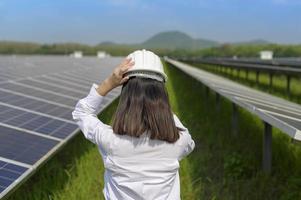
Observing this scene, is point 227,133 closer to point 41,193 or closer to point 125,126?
point 41,193

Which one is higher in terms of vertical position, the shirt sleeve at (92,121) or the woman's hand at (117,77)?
the woman's hand at (117,77)

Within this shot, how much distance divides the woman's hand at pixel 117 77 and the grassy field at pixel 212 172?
2.82 meters

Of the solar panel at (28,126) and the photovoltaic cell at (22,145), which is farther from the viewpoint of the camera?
the photovoltaic cell at (22,145)

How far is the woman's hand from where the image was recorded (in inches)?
97.2

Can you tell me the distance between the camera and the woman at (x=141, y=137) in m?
2.43

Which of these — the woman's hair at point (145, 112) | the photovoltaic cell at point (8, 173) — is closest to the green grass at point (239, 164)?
the photovoltaic cell at point (8, 173)

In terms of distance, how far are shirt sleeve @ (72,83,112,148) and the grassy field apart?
273cm

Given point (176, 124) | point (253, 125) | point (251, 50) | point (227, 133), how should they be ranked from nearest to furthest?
1. point (176, 124)
2. point (227, 133)
3. point (253, 125)
4. point (251, 50)

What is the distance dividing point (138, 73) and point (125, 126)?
0.89 feet

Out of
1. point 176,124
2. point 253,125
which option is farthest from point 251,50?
point 176,124

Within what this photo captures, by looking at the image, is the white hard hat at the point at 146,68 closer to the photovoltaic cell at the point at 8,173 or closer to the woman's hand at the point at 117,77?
the woman's hand at the point at 117,77

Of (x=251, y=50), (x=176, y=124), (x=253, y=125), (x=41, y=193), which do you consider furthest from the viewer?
(x=251, y=50)

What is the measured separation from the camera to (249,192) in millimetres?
5684

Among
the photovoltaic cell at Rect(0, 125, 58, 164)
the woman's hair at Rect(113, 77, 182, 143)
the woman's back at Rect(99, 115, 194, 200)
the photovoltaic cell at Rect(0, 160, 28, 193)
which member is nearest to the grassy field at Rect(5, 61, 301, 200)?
the photovoltaic cell at Rect(0, 125, 58, 164)
